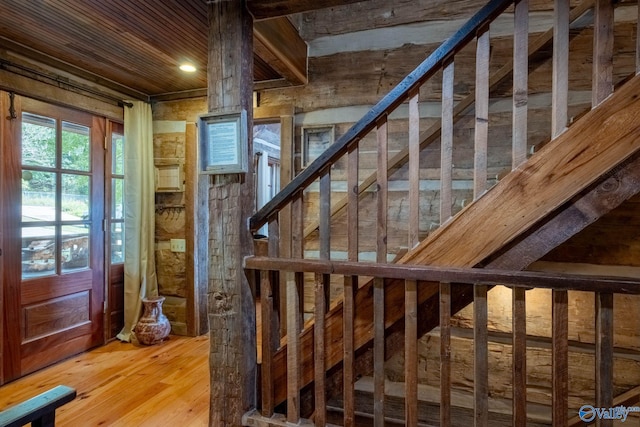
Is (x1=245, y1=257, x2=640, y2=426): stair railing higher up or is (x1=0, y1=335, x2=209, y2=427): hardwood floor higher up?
(x1=245, y1=257, x2=640, y2=426): stair railing

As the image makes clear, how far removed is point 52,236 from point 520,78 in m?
3.33

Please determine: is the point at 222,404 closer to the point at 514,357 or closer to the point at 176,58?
the point at 514,357

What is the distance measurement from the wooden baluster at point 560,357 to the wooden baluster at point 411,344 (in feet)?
1.67

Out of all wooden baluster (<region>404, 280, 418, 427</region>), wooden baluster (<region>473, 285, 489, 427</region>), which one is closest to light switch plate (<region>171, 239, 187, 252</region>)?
wooden baluster (<region>404, 280, 418, 427</region>)

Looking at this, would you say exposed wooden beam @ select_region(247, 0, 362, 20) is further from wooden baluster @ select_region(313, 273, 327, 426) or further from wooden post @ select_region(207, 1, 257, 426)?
wooden baluster @ select_region(313, 273, 327, 426)

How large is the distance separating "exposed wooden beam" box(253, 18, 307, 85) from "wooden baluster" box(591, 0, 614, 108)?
5.11 feet

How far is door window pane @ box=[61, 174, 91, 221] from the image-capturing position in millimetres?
2781

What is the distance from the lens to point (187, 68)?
2650 millimetres

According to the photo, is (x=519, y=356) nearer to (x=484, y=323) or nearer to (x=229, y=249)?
(x=484, y=323)

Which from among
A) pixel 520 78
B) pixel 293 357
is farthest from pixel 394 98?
pixel 293 357

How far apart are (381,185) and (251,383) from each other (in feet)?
3.94

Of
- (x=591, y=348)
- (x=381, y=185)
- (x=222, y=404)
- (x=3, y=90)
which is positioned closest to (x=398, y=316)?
(x=381, y=185)

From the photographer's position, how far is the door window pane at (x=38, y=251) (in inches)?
99.3

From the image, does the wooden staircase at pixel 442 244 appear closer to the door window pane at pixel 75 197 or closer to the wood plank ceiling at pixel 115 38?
the wood plank ceiling at pixel 115 38
